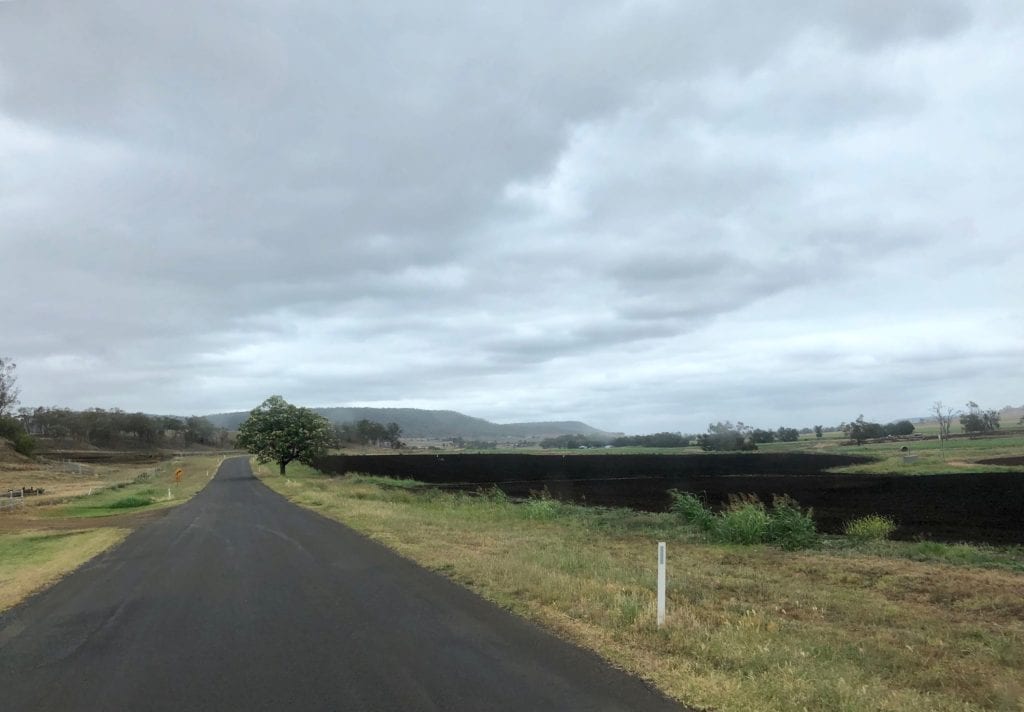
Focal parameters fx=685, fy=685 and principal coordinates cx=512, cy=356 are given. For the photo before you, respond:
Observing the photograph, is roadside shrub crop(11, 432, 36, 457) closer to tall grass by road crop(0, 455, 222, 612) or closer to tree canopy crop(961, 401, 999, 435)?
tall grass by road crop(0, 455, 222, 612)

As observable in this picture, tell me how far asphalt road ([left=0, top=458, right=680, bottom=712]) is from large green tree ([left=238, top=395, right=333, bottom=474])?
184 feet

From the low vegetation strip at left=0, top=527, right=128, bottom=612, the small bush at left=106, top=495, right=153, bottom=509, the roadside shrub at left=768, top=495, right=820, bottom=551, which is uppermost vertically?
the roadside shrub at left=768, top=495, right=820, bottom=551

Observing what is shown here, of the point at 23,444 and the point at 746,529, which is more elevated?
the point at 23,444

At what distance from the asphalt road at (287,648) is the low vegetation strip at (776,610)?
2.00ft

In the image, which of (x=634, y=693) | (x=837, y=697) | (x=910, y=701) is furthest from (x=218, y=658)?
(x=910, y=701)

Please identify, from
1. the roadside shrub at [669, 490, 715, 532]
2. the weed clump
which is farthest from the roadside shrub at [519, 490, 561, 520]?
the weed clump

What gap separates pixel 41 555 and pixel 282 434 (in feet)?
167

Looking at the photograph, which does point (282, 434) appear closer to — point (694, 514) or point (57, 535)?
point (57, 535)

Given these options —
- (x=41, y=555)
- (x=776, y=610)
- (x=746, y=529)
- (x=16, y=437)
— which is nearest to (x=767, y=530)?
(x=746, y=529)

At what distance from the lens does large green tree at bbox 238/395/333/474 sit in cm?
6738

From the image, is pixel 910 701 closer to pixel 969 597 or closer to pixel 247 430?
pixel 969 597

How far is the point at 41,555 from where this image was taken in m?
17.6

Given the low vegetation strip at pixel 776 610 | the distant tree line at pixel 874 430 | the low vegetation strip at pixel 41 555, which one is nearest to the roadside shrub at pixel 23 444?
the low vegetation strip at pixel 41 555

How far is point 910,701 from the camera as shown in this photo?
18.6ft
